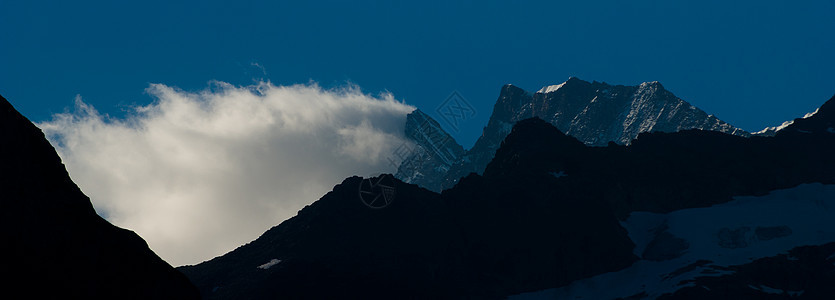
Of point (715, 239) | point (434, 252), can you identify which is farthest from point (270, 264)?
point (715, 239)

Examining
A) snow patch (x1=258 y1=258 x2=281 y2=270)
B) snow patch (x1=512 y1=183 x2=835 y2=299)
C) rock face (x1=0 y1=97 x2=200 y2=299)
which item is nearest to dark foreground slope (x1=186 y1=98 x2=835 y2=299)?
snow patch (x1=258 y1=258 x2=281 y2=270)

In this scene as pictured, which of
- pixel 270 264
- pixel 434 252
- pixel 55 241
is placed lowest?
pixel 55 241

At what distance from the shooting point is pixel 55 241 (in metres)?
49.1

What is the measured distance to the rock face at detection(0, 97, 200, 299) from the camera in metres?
46.4

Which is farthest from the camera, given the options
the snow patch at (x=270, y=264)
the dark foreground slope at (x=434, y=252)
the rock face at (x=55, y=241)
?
the snow patch at (x=270, y=264)

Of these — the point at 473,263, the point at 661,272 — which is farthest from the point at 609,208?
the point at 473,263

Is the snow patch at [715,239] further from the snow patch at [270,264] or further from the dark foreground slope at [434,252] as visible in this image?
the snow patch at [270,264]

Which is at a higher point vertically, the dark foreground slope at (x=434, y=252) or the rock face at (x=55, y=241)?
the dark foreground slope at (x=434, y=252)

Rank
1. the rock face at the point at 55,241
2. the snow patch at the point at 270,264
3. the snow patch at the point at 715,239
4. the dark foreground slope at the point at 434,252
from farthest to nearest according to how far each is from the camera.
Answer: the snow patch at the point at 270,264 → the snow patch at the point at 715,239 → the dark foreground slope at the point at 434,252 → the rock face at the point at 55,241

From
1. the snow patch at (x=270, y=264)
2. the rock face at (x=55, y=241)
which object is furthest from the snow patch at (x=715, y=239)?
the rock face at (x=55, y=241)

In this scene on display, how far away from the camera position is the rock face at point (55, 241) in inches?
1828

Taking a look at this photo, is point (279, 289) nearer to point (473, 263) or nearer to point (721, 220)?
point (473, 263)

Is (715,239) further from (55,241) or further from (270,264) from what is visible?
(55,241)

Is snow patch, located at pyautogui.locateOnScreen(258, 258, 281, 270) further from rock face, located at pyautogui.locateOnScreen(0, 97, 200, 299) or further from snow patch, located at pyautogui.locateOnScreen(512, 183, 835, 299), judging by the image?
rock face, located at pyautogui.locateOnScreen(0, 97, 200, 299)
